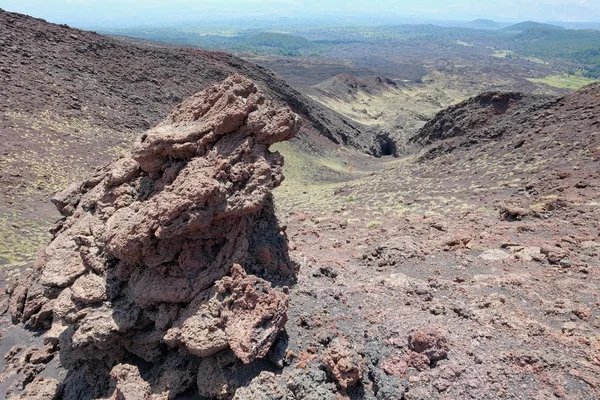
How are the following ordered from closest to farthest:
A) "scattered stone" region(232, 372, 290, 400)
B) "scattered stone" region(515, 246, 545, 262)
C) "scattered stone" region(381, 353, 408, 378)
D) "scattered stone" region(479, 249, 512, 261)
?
"scattered stone" region(232, 372, 290, 400), "scattered stone" region(381, 353, 408, 378), "scattered stone" region(515, 246, 545, 262), "scattered stone" region(479, 249, 512, 261)

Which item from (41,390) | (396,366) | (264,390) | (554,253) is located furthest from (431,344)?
(41,390)

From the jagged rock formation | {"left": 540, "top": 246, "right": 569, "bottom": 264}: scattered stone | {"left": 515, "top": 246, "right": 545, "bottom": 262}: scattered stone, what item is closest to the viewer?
the jagged rock formation

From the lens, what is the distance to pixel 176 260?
6496 mm

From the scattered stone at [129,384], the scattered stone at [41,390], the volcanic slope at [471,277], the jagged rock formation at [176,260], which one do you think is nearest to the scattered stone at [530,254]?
the volcanic slope at [471,277]

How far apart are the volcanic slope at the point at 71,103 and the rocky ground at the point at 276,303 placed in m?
6.68

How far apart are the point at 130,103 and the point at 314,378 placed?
26345 mm

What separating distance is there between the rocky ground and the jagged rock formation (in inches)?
1.2

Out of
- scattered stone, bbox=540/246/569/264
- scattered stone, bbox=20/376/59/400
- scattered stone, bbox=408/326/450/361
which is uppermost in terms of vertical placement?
scattered stone, bbox=408/326/450/361

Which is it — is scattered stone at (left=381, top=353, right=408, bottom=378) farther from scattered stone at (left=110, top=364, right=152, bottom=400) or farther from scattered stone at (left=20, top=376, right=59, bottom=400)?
scattered stone at (left=20, top=376, right=59, bottom=400)

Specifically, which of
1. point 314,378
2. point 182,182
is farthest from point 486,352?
point 182,182

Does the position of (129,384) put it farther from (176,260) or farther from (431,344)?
(431,344)

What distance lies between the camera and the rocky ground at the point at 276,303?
5.27 meters

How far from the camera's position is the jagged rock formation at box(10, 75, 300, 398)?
5711mm

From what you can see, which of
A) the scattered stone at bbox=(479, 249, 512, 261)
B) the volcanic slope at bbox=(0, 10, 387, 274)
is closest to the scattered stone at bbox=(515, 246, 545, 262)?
the scattered stone at bbox=(479, 249, 512, 261)
